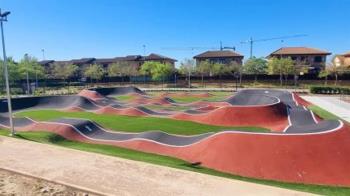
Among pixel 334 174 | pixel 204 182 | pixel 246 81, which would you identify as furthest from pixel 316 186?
pixel 246 81

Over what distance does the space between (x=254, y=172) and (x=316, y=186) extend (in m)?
2.29

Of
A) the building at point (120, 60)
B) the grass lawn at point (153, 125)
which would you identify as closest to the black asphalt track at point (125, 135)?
the grass lawn at point (153, 125)

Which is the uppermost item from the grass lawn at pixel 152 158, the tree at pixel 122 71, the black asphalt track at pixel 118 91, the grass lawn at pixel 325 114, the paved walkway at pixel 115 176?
the tree at pixel 122 71

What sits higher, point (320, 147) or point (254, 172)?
point (320, 147)

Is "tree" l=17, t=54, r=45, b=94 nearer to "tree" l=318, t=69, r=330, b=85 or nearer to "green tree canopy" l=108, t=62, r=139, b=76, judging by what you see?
"green tree canopy" l=108, t=62, r=139, b=76

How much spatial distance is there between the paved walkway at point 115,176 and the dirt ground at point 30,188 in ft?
0.74

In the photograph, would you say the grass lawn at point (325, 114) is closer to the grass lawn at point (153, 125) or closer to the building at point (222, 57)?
the grass lawn at point (153, 125)

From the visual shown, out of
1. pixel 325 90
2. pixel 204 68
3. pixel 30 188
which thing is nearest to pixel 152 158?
pixel 30 188

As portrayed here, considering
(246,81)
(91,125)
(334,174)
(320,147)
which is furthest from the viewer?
(246,81)

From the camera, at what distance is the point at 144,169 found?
1073 cm

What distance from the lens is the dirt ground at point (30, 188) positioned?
29.7ft

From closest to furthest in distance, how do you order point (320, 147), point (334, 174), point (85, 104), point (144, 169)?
point (144, 169) → point (334, 174) → point (320, 147) → point (85, 104)

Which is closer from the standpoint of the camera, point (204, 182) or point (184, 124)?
point (204, 182)

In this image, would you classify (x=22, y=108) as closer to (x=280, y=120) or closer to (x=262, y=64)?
(x=280, y=120)
